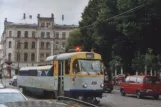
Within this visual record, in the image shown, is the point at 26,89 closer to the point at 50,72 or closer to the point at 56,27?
the point at 50,72

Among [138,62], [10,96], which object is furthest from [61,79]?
[138,62]

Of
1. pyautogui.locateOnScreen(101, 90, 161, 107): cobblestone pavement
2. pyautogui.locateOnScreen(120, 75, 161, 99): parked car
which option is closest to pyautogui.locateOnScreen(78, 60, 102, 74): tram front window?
pyautogui.locateOnScreen(101, 90, 161, 107): cobblestone pavement

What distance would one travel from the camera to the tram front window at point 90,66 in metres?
27.2

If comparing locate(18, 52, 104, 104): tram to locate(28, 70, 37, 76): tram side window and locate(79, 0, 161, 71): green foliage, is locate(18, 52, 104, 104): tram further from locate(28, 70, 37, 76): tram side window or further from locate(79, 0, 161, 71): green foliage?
locate(79, 0, 161, 71): green foliage

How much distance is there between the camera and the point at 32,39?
492 feet

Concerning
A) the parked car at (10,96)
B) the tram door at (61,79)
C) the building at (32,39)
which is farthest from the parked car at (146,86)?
the building at (32,39)

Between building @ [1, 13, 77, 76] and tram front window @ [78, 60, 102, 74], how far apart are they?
11842cm

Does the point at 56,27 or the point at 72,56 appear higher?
the point at 56,27

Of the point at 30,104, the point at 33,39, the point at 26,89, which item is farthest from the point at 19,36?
the point at 30,104

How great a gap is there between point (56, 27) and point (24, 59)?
565 inches

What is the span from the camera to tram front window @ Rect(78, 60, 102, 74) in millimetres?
27219

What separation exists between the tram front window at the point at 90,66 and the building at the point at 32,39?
118421 millimetres

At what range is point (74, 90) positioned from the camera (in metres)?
27.5

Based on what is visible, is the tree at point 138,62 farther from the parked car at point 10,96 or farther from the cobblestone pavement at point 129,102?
the parked car at point 10,96
